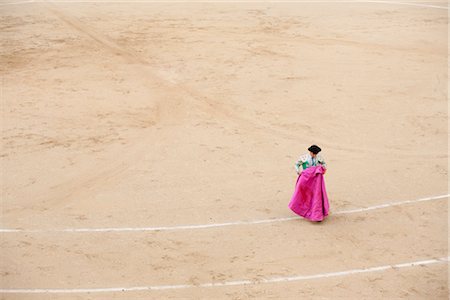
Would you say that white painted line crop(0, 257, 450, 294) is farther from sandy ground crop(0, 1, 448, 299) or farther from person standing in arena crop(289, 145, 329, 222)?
person standing in arena crop(289, 145, 329, 222)

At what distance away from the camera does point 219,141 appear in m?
15.2

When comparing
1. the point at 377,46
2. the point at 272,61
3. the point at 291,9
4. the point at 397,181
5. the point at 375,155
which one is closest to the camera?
the point at 397,181

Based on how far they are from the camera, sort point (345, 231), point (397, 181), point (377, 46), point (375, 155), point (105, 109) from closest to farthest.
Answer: point (345, 231), point (397, 181), point (375, 155), point (105, 109), point (377, 46)

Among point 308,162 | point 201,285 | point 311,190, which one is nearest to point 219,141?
Answer: point 308,162

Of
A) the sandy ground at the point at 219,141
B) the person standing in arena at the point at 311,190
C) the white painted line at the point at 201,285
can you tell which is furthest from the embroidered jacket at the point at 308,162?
the white painted line at the point at 201,285

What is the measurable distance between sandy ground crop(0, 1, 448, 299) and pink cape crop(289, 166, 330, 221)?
227 mm

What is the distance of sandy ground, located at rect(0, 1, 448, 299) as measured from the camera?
35.9ft

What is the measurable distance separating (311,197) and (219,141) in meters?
3.46

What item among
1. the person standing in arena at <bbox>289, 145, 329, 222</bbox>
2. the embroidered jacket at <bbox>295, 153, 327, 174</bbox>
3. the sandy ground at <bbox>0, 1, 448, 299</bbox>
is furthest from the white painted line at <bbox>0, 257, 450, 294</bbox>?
the embroidered jacket at <bbox>295, 153, 327, 174</bbox>

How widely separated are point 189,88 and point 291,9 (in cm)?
732

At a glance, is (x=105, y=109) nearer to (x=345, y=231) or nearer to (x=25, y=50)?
(x=25, y=50)

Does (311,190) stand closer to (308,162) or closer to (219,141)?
(308,162)

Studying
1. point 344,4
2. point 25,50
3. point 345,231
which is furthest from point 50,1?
point 345,231

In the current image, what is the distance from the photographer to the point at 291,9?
78.4ft
